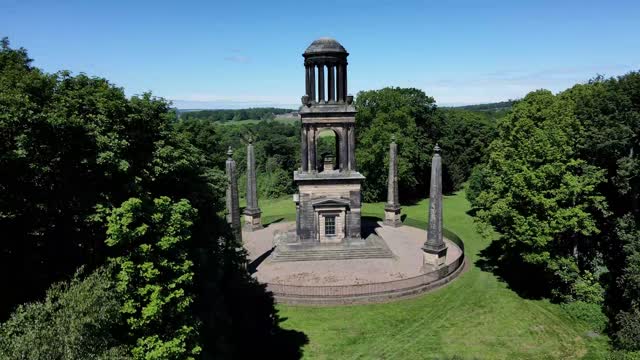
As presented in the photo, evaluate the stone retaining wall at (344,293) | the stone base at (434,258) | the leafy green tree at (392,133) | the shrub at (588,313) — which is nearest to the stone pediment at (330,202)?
the stone base at (434,258)

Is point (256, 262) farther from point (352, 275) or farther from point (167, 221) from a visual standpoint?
point (167, 221)

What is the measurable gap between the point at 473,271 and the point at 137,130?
79.2 ft

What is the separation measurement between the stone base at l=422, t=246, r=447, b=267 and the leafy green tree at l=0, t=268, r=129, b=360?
807 inches

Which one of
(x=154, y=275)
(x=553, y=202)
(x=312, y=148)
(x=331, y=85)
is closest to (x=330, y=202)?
(x=312, y=148)

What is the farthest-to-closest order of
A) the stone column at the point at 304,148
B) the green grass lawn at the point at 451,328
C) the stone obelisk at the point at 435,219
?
the stone column at the point at 304,148 → the stone obelisk at the point at 435,219 → the green grass lawn at the point at 451,328

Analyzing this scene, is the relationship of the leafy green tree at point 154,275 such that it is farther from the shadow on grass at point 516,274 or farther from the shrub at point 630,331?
the shadow on grass at point 516,274

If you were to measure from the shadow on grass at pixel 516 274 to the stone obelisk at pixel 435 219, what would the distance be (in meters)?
3.73

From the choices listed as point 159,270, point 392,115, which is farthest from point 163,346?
point 392,115

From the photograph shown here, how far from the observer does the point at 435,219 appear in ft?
89.6

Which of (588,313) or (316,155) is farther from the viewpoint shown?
(316,155)

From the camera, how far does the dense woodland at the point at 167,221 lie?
11.2 meters

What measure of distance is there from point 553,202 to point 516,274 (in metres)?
8.01

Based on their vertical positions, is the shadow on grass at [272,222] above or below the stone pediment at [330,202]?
below

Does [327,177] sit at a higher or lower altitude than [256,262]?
higher
